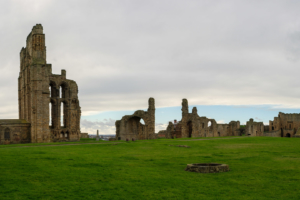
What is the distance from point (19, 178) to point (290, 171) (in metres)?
10.1

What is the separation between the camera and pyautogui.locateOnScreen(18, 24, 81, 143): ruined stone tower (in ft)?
145

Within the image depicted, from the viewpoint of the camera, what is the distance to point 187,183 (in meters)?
10.2

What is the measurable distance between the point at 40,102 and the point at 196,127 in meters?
25.1

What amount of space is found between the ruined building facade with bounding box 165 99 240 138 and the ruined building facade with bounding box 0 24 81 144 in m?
17.4

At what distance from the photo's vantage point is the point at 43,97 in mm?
44594

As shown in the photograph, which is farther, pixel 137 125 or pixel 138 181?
pixel 137 125

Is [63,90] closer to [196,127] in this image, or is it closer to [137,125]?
[137,125]

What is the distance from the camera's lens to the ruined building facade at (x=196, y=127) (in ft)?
172

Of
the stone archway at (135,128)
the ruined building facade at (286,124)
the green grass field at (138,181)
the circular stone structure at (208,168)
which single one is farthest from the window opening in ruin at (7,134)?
the ruined building facade at (286,124)

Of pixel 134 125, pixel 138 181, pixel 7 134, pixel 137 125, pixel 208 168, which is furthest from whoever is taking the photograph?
pixel 137 125

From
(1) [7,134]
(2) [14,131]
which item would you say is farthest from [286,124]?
(1) [7,134]

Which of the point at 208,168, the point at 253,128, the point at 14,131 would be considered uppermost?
the point at 14,131

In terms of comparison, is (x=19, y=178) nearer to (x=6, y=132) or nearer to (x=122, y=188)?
(x=122, y=188)

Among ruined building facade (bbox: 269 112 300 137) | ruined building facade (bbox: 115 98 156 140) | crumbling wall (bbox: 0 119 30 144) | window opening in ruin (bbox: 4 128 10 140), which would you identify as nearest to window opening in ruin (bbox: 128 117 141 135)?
ruined building facade (bbox: 115 98 156 140)
